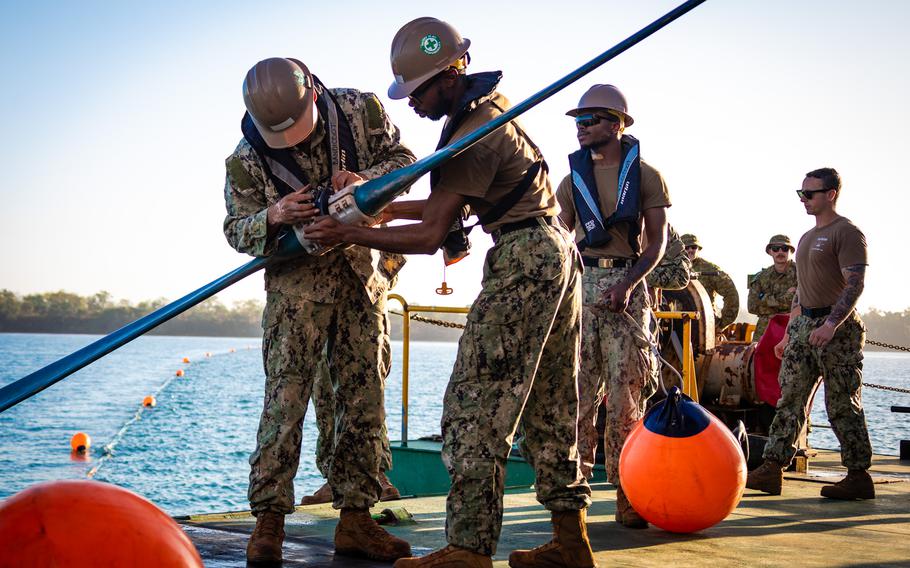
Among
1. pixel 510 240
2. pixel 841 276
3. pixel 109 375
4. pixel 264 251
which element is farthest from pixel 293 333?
pixel 109 375

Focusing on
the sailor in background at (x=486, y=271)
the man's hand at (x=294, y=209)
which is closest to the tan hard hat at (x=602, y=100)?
the sailor in background at (x=486, y=271)

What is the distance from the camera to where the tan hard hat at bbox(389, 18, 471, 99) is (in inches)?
168

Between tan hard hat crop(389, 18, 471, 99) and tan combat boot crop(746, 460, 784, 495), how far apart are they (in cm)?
469

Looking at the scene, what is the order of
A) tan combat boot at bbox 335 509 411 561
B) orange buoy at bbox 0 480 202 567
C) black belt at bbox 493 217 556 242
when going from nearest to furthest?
orange buoy at bbox 0 480 202 567 < black belt at bbox 493 217 556 242 < tan combat boot at bbox 335 509 411 561

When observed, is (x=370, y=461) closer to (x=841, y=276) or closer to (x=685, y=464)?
(x=685, y=464)

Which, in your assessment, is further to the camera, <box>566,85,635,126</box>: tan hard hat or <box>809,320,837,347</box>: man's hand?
<box>809,320,837,347</box>: man's hand

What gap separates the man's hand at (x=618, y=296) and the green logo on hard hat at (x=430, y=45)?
2.29 m

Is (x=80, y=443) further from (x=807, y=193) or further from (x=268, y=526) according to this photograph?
(x=268, y=526)

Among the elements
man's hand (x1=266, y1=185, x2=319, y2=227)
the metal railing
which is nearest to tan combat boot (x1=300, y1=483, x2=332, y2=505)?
the metal railing

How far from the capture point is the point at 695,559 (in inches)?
197

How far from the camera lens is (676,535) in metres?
5.70

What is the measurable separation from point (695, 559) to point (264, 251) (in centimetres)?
249

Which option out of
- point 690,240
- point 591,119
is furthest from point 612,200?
point 690,240

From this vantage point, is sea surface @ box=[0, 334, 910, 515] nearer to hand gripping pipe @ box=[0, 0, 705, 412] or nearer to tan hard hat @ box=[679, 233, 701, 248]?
tan hard hat @ box=[679, 233, 701, 248]
